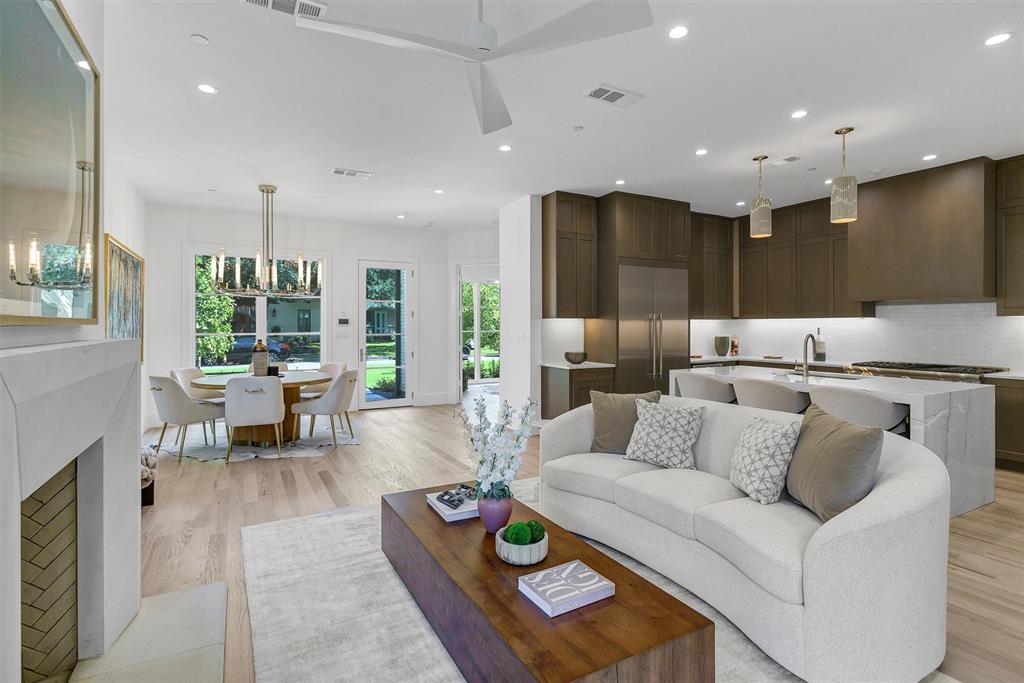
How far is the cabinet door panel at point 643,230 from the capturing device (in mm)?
6191

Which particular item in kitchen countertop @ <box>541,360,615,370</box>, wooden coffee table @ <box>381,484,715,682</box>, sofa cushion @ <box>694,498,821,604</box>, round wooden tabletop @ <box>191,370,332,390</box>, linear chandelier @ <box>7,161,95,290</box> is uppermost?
linear chandelier @ <box>7,161,95,290</box>

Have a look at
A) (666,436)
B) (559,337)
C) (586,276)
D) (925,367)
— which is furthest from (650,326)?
(666,436)

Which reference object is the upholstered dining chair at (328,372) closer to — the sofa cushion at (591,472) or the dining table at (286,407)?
the dining table at (286,407)

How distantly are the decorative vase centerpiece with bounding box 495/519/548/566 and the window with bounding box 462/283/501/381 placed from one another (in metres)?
7.57

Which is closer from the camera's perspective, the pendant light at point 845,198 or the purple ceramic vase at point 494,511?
the purple ceramic vase at point 494,511

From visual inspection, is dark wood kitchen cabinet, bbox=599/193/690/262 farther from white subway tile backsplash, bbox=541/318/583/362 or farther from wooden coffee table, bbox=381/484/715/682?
wooden coffee table, bbox=381/484/715/682

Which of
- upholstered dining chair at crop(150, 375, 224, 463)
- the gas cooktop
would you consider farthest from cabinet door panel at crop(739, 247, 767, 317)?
upholstered dining chair at crop(150, 375, 224, 463)

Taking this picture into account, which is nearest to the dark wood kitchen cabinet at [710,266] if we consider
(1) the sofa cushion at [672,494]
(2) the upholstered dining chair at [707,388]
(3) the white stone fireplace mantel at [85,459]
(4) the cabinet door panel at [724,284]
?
(4) the cabinet door panel at [724,284]

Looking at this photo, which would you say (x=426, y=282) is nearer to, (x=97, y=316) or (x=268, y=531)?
(x=268, y=531)

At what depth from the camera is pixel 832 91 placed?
3.43m

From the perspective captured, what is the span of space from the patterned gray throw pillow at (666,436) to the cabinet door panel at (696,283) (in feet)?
14.8

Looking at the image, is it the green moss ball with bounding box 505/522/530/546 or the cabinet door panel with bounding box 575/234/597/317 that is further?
the cabinet door panel with bounding box 575/234/597/317

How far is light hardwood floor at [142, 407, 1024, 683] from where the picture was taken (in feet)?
6.95

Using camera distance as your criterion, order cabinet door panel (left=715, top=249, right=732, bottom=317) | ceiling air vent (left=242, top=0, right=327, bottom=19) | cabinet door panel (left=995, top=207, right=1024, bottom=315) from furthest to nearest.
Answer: cabinet door panel (left=715, top=249, right=732, bottom=317)
cabinet door panel (left=995, top=207, right=1024, bottom=315)
ceiling air vent (left=242, top=0, right=327, bottom=19)
